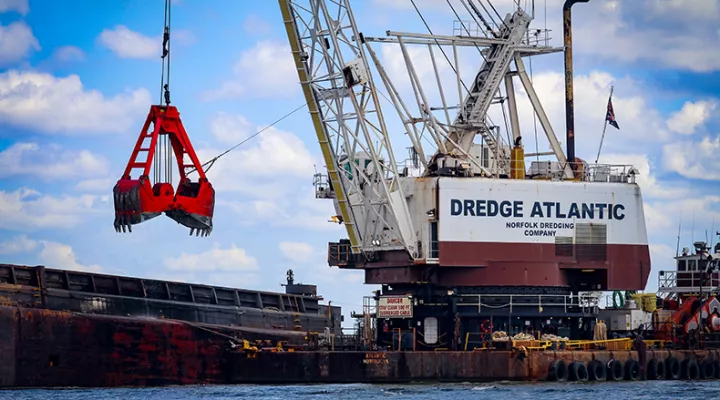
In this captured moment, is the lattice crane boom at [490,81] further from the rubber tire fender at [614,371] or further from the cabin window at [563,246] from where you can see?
the rubber tire fender at [614,371]

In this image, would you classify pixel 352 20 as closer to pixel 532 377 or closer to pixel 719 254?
pixel 532 377

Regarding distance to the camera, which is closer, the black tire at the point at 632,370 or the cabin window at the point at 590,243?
the black tire at the point at 632,370

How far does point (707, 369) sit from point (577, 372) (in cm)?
746

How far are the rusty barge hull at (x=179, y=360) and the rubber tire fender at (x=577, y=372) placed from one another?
Answer: 0.21 metres

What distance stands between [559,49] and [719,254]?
12.3 metres

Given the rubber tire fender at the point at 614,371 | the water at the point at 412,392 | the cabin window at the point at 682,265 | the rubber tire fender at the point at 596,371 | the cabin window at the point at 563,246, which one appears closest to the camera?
the water at the point at 412,392

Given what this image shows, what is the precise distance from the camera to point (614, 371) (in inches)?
2104

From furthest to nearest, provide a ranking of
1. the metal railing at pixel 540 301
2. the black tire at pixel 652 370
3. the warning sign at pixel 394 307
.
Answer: the black tire at pixel 652 370, the metal railing at pixel 540 301, the warning sign at pixel 394 307

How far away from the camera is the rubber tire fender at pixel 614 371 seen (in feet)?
175

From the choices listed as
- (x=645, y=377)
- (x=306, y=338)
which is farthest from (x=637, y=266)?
(x=306, y=338)

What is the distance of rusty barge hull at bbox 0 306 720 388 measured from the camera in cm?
4925

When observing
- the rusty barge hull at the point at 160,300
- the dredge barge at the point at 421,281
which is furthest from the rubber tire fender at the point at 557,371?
the rusty barge hull at the point at 160,300

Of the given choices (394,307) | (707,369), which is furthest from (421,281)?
(707,369)

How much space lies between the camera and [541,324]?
54.0 meters
